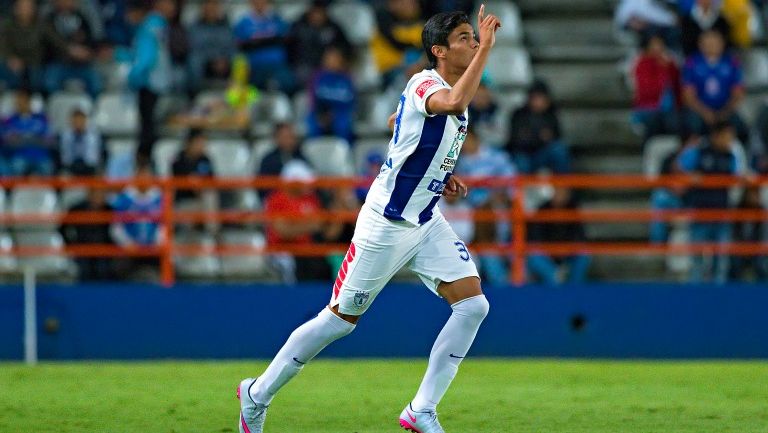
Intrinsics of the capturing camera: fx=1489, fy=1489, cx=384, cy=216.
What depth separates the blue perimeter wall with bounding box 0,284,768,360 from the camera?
47.6 feet

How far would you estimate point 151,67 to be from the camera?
56.1 feet

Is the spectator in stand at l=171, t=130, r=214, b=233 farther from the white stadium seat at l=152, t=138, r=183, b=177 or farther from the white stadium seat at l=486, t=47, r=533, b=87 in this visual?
the white stadium seat at l=486, t=47, r=533, b=87

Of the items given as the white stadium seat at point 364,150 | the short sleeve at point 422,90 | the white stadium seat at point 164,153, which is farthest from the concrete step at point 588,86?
the short sleeve at point 422,90

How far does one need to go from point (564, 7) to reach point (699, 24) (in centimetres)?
228

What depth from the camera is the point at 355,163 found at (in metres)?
16.7

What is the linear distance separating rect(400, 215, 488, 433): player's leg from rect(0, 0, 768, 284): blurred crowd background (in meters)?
5.93

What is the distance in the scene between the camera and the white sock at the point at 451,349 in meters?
8.39

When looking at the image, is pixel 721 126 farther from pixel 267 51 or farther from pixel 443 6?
pixel 267 51

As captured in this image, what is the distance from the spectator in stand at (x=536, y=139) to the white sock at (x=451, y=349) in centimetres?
802

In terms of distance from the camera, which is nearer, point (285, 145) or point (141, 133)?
point (285, 145)

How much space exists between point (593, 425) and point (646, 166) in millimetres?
8022

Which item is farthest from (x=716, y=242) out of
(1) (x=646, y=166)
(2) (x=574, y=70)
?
(2) (x=574, y=70)

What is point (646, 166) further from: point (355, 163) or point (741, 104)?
point (355, 163)

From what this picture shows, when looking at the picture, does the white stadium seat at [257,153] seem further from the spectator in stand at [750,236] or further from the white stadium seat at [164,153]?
the spectator in stand at [750,236]
